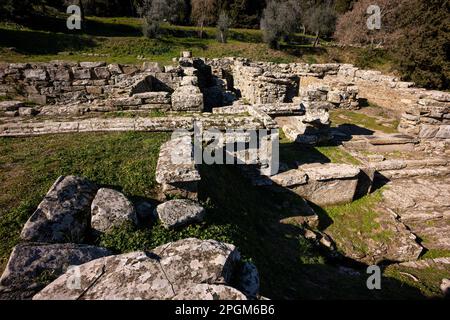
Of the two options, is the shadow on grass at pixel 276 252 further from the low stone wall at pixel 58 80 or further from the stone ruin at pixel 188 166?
the low stone wall at pixel 58 80

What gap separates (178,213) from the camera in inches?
144

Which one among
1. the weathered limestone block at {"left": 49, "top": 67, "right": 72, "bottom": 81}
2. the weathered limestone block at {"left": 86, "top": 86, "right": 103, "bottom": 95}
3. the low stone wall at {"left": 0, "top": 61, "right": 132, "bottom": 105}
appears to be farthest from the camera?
the weathered limestone block at {"left": 86, "top": 86, "right": 103, "bottom": 95}

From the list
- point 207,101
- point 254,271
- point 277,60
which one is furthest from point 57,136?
point 277,60

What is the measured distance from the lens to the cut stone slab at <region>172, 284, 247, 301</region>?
2.14 meters

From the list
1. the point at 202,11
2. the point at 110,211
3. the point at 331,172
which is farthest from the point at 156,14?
the point at 110,211

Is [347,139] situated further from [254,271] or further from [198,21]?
[198,21]

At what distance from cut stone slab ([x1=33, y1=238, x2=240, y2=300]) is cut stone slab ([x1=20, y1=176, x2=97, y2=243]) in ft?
3.24

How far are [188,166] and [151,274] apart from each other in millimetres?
2064

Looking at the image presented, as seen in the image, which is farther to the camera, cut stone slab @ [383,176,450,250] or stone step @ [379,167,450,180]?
stone step @ [379,167,450,180]

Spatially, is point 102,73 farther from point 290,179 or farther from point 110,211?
point 110,211

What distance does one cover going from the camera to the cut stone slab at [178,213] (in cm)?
358

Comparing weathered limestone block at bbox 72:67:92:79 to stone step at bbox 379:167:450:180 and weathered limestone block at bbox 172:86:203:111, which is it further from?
stone step at bbox 379:167:450:180

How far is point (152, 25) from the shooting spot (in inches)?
1061

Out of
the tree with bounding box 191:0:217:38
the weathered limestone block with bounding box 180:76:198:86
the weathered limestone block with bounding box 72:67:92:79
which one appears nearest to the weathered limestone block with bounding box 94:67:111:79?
the weathered limestone block with bounding box 72:67:92:79
